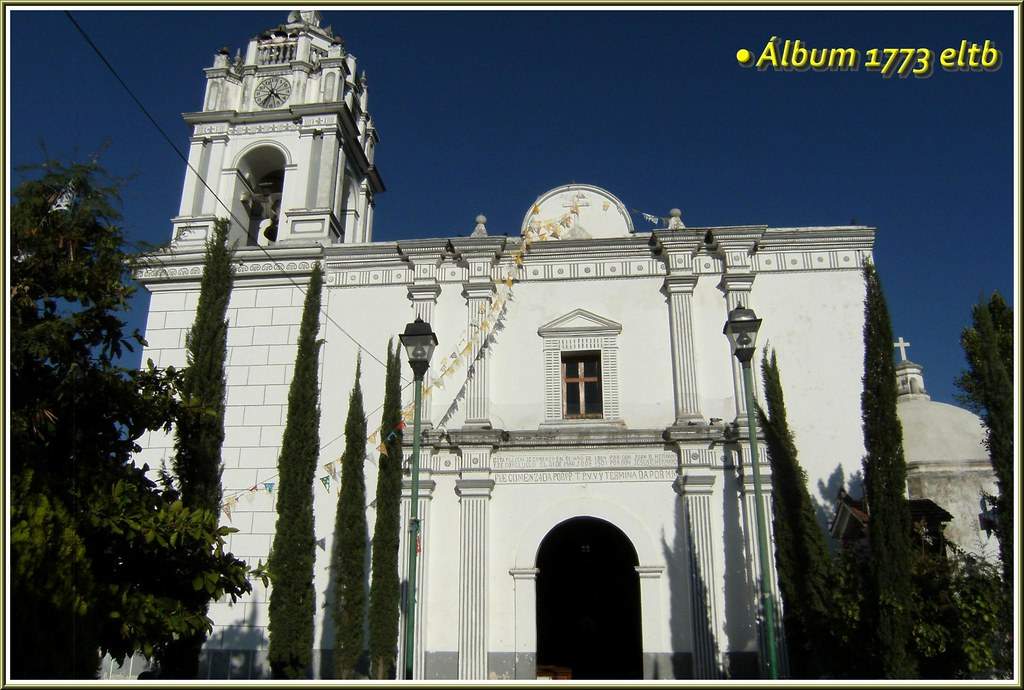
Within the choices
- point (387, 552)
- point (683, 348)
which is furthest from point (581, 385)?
point (387, 552)

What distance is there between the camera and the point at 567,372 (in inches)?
655

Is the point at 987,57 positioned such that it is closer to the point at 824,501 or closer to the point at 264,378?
the point at 824,501

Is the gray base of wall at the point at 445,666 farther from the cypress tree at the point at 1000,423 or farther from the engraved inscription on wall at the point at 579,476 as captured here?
the cypress tree at the point at 1000,423

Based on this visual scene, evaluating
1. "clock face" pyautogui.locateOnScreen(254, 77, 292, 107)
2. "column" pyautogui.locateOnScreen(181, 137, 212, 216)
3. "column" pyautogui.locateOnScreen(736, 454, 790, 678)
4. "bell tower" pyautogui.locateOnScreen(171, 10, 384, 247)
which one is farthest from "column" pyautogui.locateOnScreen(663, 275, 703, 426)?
"column" pyautogui.locateOnScreen(181, 137, 212, 216)

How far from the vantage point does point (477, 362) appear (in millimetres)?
16344

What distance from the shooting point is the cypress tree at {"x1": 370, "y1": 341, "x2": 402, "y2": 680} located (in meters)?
13.6

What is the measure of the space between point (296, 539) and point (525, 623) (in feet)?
14.4

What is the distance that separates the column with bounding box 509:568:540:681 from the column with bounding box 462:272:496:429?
2912mm

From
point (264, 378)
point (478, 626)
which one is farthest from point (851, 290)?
point (264, 378)

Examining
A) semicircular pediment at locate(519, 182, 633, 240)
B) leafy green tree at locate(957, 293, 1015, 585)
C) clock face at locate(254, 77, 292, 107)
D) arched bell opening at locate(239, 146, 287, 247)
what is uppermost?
clock face at locate(254, 77, 292, 107)

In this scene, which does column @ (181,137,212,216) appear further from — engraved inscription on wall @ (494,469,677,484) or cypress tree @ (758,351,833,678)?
cypress tree @ (758,351,833,678)

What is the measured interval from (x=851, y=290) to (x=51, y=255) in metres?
14.1

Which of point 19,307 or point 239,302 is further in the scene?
point 239,302

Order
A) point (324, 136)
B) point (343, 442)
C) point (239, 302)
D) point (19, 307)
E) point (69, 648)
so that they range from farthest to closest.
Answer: point (324, 136) → point (239, 302) → point (343, 442) → point (19, 307) → point (69, 648)
